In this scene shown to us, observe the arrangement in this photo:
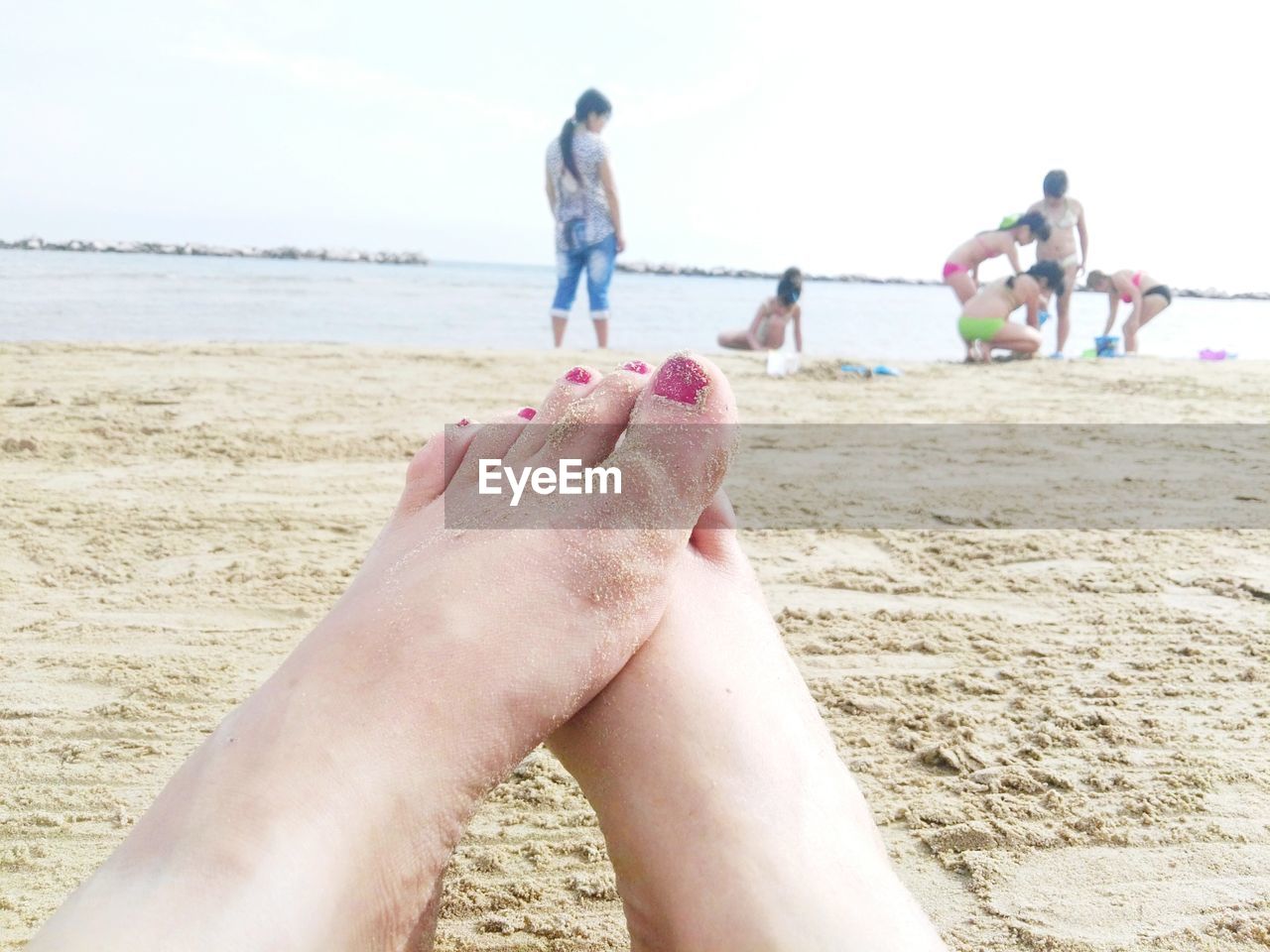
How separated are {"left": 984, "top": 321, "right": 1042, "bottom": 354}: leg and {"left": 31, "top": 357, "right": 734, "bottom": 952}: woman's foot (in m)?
5.87

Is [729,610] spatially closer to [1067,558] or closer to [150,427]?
[1067,558]

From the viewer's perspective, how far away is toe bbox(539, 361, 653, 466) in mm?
1351

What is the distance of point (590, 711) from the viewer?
1.12m

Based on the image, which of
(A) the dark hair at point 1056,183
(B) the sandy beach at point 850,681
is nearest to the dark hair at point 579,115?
(B) the sandy beach at point 850,681

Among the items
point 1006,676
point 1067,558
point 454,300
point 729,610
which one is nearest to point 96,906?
point 729,610

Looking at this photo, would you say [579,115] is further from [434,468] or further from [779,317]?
[434,468]

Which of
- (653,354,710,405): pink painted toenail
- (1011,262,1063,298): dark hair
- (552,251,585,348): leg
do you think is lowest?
(653,354,710,405): pink painted toenail

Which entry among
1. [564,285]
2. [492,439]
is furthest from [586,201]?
[492,439]

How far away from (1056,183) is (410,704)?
7.92 meters

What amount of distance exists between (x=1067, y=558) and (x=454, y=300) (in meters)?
13.5

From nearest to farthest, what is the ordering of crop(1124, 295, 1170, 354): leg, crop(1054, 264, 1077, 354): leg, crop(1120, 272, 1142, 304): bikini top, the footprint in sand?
the footprint in sand, crop(1054, 264, 1077, 354): leg, crop(1124, 295, 1170, 354): leg, crop(1120, 272, 1142, 304): bikini top

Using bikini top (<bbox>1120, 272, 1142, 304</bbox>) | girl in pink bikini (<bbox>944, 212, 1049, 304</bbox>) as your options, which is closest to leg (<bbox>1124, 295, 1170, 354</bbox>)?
bikini top (<bbox>1120, 272, 1142, 304</bbox>)

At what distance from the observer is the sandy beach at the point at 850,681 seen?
107 centimetres

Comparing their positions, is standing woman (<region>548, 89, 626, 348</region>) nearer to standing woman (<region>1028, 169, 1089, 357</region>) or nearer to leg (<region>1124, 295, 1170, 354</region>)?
standing woman (<region>1028, 169, 1089, 357</region>)
